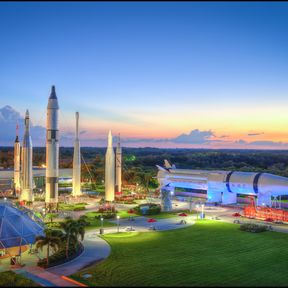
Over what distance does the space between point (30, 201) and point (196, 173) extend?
27.8 m

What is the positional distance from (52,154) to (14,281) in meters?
30.3

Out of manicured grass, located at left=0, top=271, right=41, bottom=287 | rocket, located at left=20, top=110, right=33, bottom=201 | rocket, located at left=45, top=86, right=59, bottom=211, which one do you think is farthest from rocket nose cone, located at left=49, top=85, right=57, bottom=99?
manicured grass, located at left=0, top=271, right=41, bottom=287

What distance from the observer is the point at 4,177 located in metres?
80.1

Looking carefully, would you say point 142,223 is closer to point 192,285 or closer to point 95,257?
point 95,257

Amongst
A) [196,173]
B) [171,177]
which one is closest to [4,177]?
[171,177]

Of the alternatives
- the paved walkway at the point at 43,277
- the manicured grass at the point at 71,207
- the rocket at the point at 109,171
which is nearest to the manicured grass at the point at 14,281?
the paved walkway at the point at 43,277

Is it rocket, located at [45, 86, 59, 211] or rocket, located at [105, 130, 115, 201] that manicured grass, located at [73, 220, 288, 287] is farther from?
rocket, located at [105, 130, 115, 201]

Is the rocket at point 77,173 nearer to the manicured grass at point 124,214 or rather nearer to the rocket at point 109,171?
the rocket at point 109,171

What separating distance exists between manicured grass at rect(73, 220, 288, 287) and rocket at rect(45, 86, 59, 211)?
16.4m

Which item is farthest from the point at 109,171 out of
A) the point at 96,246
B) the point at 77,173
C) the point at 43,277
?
the point at 43,277

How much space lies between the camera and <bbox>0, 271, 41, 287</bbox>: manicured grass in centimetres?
2380

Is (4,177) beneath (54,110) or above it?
beneath

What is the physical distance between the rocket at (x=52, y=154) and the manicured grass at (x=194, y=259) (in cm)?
1638

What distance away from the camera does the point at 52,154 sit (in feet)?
176
